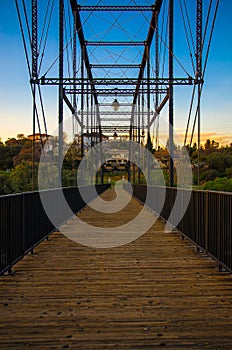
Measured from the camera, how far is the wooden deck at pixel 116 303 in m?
3.22

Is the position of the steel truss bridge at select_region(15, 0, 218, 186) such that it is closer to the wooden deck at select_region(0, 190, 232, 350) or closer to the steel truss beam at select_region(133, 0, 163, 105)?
the steel truss beam at select_region(133, 0, 163, 105)

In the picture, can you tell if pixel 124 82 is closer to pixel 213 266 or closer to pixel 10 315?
pixel 213 266

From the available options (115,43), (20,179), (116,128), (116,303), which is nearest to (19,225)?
(116,303)

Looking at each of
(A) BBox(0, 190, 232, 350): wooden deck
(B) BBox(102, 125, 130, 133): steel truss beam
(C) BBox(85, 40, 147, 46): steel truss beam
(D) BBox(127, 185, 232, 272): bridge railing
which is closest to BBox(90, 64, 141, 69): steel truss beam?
(C) BBox(85, 40, 147, 46): steel truss beam

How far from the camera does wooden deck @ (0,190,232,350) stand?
3217 millimetres

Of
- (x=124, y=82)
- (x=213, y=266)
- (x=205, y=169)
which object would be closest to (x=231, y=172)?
(x=205, y=169)

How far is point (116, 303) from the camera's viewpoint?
13.5 feet

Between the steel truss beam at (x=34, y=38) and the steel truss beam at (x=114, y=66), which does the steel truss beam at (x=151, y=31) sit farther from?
the steel truss beam at (x=34, y=38)

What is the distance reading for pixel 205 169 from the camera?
2770 cm

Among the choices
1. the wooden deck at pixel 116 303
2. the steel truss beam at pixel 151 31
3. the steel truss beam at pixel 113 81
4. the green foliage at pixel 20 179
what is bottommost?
the wooden deck at pixel 116 303

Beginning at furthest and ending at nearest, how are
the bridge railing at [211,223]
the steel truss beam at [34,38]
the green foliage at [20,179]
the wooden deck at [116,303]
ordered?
the green foliage at [20,179] < the steel truss beam at [34,38] < the bridge railing at [211,223] < the wooden deck at [116,303]

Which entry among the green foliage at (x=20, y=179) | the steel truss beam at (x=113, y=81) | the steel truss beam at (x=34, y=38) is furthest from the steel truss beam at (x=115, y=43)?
the steel truss beam at (x=34, y=38)

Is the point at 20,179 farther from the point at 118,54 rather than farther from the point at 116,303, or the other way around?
the point at 116,303

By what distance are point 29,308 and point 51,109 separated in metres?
40.5
